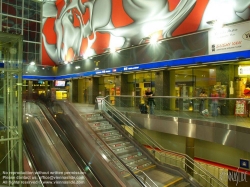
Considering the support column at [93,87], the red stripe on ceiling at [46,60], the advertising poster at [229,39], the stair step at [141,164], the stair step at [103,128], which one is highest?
the red stripe on ceiling at [46,60]

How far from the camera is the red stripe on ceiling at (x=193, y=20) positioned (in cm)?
1328

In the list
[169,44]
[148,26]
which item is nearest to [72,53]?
[148,26]

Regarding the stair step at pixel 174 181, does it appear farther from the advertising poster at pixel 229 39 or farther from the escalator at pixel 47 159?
the advertising poster at pixel 229 39

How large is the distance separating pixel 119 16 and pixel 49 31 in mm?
14452

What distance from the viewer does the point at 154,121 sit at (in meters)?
11.4

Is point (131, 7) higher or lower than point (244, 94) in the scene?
higher

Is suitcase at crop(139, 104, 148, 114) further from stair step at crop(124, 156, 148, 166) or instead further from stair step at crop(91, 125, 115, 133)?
stair step at crop(124, 156, 148, 166)

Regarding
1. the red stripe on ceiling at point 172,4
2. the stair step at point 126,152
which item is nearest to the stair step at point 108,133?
the stair step at point 126,152

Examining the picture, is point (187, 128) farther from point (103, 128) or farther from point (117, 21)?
point (117, 21)

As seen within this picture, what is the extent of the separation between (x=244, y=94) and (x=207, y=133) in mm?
4268

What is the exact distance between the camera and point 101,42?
69.2 ft

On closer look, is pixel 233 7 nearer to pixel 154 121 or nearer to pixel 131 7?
pixel 154 121

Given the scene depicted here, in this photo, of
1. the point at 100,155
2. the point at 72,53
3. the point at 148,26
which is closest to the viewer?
the point at 100,155

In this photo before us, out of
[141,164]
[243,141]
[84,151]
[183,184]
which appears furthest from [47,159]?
[243,141]
